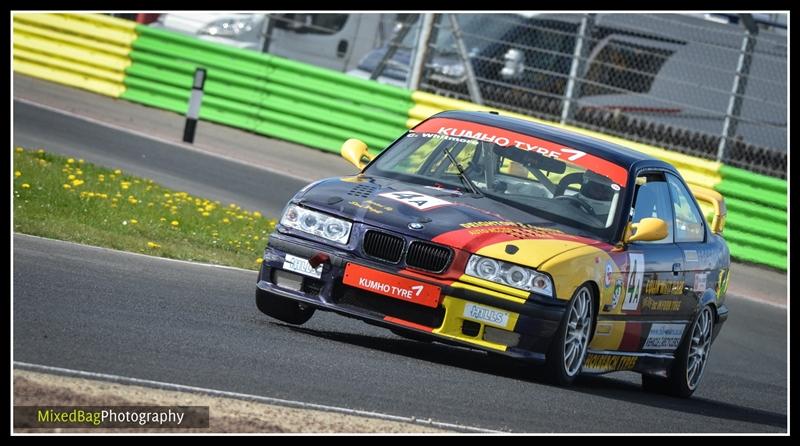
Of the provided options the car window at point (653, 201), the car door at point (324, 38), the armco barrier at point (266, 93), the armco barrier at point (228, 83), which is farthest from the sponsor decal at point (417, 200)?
the car door at point (324, 38)

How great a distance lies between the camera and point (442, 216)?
7.98 meters

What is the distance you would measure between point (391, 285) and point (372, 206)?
19.2 inches

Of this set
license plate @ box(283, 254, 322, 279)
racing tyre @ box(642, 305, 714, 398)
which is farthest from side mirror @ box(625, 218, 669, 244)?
license plate @ box(283, 254, 322, 279)

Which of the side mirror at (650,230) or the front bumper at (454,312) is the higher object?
the side mirror at (650,230)

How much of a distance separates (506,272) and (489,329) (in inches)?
12.1

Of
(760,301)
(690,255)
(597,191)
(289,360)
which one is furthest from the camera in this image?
(760,301)

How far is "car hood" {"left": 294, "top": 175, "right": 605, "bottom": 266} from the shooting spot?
780cm

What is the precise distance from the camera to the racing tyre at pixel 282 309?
851 cm

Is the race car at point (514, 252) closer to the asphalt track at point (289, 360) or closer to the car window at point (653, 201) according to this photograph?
the car window at point (653, 201)

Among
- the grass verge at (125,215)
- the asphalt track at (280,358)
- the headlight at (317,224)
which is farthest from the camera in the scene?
the grass verge at (125,215)

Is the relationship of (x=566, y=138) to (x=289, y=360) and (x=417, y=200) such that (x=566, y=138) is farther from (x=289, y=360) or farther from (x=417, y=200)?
(x=289, y=360)

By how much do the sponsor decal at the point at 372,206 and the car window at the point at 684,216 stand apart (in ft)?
7.65

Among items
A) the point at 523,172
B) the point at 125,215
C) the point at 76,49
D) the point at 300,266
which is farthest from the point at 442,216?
the point at 76,49
